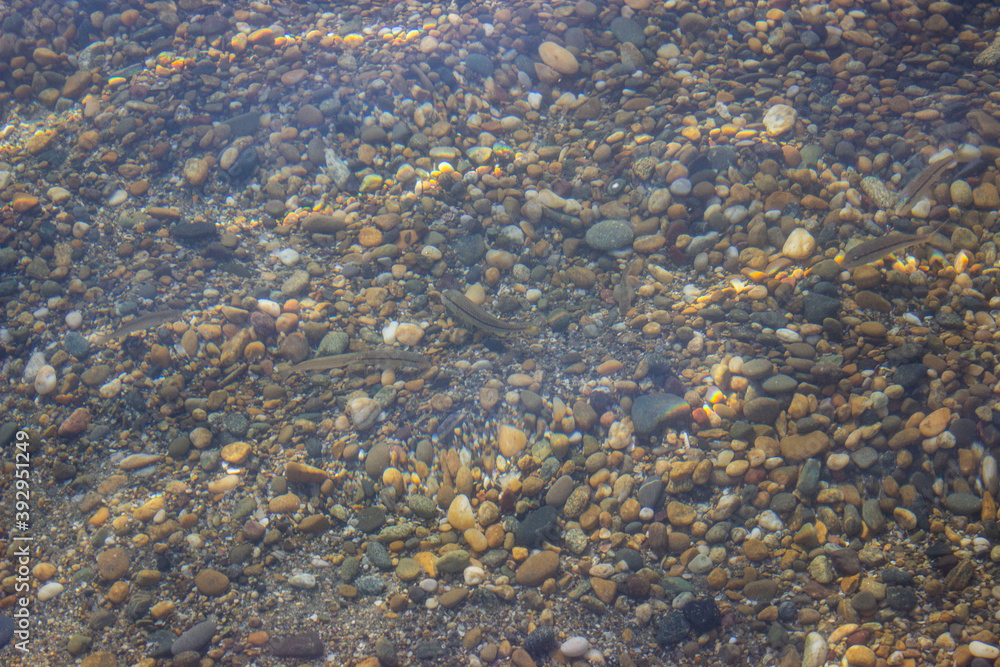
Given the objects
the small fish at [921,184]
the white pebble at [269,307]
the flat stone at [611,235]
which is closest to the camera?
the small fish at [921,184]

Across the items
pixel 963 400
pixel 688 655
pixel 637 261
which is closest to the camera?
pixel 688 655

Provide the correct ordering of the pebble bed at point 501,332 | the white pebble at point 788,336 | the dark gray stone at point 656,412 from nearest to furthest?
the pebble bed at point 501,332
the dark gray stone at point 656,412
the white pebble at point 788,336

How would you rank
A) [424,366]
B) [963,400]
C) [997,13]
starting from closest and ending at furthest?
[963,400] → [424,366] → [997,13]

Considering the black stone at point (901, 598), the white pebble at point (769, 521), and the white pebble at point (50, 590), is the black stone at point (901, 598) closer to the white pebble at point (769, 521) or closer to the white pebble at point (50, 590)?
the white pebble at point (769, 521)

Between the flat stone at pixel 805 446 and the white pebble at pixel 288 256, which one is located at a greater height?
the white pebble at pixel 288 256

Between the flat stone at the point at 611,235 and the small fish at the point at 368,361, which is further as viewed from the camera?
the flat stone at the point at 611,235

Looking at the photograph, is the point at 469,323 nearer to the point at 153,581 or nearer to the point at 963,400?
the point at 153,581

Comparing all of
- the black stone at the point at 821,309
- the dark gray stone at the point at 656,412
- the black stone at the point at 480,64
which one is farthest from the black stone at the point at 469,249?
the black stone at the point at 821,309

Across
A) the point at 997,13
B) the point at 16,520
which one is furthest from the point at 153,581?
the point at 997,13
